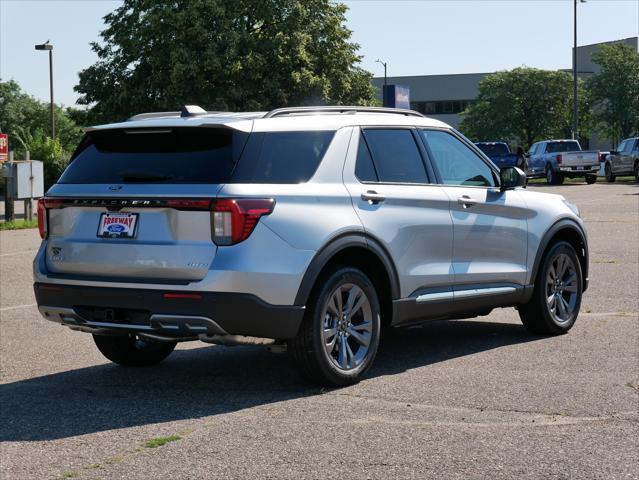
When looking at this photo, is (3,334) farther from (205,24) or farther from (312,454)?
(205,24)

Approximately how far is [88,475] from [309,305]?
6.84 feet

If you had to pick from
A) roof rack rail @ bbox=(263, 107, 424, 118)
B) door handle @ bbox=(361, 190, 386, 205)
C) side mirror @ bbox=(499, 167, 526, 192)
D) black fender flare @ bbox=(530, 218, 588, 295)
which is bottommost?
black fender flare @ bbox=(530, 218, 588, 295)

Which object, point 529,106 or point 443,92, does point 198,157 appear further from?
point 443,92

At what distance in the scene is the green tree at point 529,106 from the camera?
82.6 meters

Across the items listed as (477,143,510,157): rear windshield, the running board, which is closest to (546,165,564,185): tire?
(477,143,510,157): rear windshield

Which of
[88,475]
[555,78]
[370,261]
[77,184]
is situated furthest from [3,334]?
[555,78]

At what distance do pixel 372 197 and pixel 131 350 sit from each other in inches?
82.5

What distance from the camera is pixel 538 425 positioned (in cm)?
593

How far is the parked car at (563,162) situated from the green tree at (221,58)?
10.4 meters

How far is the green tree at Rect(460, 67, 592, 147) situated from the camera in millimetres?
82625

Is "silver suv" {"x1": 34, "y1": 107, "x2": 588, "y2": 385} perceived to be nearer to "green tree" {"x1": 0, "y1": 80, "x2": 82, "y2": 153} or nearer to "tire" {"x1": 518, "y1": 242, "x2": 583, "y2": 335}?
"tire" {"x1": 518, "y1": 242, "x2": 583, "y2": 335}

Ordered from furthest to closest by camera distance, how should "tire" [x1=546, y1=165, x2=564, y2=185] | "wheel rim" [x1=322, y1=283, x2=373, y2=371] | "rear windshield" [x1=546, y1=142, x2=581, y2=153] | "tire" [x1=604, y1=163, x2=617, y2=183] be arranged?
"rear windshield" [x1=546, y1=142, x2=581, y2=153] → "tire" [x1=604, y1=163, x2=617, y2=183] → "tire" [x1=546, y1=165, x2=564, y2=185] → "wheel rim" [x1=322, y1=283, x2=373, y2=371]

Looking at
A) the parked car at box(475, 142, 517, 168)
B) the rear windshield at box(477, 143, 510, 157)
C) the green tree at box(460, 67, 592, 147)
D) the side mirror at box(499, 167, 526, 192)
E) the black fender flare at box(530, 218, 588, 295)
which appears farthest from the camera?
the green tree at box(460, 67, 592, 147)

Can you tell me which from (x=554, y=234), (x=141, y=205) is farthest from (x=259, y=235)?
(x=554, y=234)
